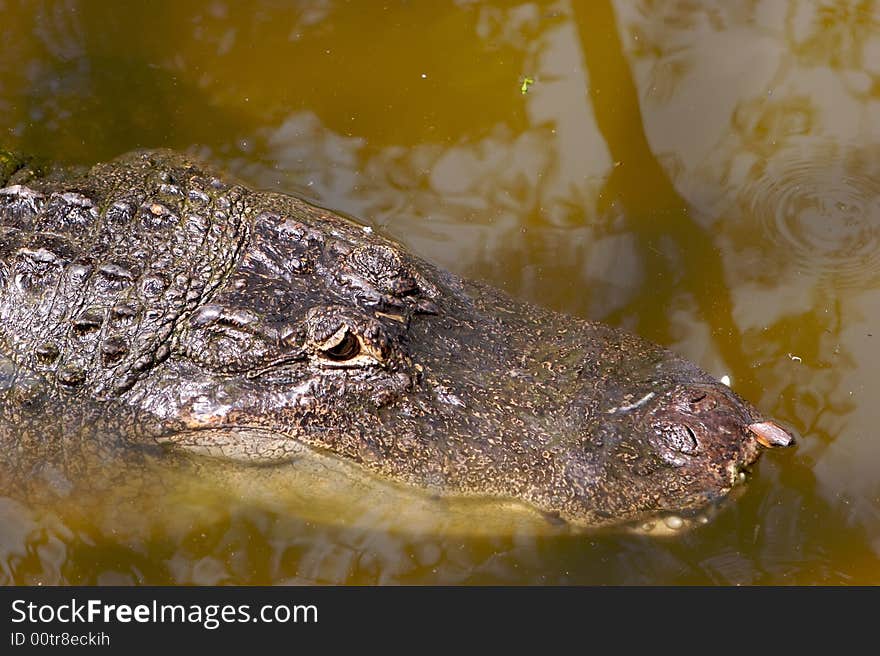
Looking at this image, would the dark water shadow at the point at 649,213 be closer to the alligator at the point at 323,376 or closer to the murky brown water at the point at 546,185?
the murky brown water at the point at 546,185

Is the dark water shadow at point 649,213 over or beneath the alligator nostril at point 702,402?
over

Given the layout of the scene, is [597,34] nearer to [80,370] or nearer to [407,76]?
[407,76]

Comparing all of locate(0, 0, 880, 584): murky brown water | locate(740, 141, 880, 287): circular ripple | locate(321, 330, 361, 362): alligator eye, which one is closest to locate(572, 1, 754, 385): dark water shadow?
locate(0, 0, 880, 584): murky brown water

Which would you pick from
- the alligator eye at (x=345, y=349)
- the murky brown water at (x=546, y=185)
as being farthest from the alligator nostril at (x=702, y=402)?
the alligator eye at (x=345, y=349)

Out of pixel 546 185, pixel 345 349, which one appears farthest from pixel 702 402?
pixel 546 185

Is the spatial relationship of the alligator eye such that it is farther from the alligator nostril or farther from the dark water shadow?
the dark water shadow
